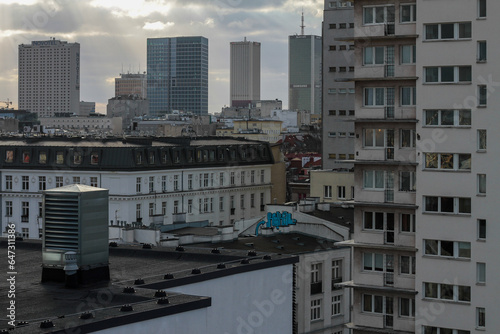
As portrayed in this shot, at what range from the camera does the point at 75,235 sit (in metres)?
38.8

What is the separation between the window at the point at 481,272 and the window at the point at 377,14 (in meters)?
12.2

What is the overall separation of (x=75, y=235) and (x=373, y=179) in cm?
1698

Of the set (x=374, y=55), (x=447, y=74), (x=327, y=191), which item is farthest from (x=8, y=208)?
(x=447, y=74)

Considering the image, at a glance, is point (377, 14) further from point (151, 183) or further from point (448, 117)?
point (151, 183)

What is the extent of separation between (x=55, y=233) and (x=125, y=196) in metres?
61.1

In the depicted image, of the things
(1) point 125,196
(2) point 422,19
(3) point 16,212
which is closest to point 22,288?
(2) point 422,19

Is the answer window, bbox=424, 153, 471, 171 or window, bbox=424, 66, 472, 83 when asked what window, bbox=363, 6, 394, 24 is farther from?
window, bbox=424, 153, 471, 171

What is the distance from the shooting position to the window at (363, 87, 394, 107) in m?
50.6

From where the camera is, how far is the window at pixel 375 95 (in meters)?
50.6

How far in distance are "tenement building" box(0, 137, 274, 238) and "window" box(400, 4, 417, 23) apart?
49.5 m

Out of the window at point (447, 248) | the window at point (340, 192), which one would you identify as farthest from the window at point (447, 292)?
the window at point (340, 192)

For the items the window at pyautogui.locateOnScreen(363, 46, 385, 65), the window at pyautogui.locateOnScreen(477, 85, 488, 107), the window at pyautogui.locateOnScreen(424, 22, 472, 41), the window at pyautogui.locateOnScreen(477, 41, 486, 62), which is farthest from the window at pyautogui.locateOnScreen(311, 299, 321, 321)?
the window at pyautogui.locateOnScreen(477, 41, 486, 62)

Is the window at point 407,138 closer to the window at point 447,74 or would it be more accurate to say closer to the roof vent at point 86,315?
the window at point 447,74

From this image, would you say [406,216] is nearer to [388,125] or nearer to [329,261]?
[388,125]
